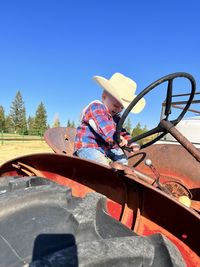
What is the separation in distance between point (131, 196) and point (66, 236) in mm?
483

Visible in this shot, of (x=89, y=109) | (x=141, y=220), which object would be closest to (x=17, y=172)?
(x=89, y=109)

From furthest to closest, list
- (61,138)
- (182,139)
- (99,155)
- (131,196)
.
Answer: (61,138) < (99,155) < (182,139) < (131,196)

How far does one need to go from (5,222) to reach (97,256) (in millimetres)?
387

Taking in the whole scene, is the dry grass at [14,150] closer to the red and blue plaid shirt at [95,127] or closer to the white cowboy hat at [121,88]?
the red and blue plaid shirt at [95,127]

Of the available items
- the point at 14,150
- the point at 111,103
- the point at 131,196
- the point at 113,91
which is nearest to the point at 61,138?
the point at 111,103

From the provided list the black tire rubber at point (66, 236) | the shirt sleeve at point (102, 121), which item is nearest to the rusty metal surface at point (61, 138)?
the shirt sleeve at point (102, 121)

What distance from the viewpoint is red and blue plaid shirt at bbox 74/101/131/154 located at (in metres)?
2.33

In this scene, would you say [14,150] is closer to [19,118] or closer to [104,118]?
[104,118]

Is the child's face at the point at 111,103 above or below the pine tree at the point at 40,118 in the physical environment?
below

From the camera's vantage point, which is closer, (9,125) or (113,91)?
(113,91)

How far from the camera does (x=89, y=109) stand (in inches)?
97.6

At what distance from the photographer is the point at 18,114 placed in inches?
2222

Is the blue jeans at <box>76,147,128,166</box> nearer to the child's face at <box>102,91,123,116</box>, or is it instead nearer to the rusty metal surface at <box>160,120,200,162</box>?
the child's face at <box>102,91,123,116</box>

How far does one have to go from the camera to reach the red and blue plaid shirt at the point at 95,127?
7.64ft
